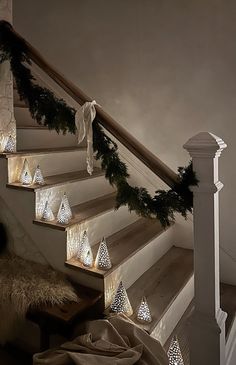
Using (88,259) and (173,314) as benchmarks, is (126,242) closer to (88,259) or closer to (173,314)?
(88,259)

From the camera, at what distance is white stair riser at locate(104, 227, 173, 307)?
5.96 feet

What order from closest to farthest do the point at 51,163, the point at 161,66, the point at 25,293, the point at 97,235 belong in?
the point at 25,293
the point at 97,235
the point at 51,163
the point at 161,66

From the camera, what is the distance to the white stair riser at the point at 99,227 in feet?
6.27

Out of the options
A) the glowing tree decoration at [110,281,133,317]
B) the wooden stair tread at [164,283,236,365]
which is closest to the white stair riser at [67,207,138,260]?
the glowing tree decoration at [110,281,133,317]

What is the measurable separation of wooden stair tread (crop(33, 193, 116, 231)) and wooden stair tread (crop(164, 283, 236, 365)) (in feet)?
2.86

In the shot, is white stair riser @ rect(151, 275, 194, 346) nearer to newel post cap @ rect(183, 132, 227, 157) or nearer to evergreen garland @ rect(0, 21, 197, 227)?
evergreen garland @ rect(0, 21, 197, 227)

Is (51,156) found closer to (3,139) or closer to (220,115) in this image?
(3,139)

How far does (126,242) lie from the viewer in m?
2.19

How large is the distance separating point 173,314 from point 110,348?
59 cm

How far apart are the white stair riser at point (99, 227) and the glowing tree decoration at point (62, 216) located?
72 millimetres

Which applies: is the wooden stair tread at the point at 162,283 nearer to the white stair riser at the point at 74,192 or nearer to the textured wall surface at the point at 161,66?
the textured wall surface at the point at 161,66

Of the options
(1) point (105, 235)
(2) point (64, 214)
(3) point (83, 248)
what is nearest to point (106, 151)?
(2) point (64, 214)

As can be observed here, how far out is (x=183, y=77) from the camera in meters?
2.50

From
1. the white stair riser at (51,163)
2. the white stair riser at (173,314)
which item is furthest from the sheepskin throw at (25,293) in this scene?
the white stair riser at (51,163)
